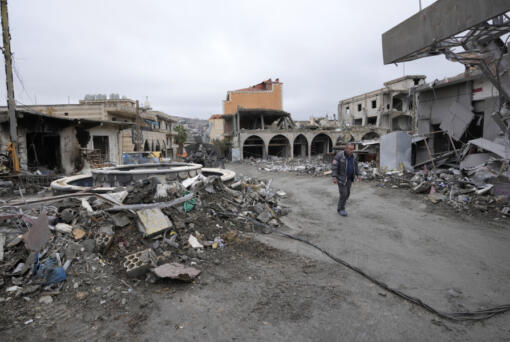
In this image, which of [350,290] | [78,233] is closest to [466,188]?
[350,290]

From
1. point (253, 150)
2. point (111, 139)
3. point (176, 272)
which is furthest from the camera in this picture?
point (253, 150)

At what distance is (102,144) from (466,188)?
20549 millimetres

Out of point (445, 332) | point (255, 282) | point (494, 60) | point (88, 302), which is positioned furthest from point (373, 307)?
point (494, 60)

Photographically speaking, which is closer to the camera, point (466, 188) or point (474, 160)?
point (466, 188)

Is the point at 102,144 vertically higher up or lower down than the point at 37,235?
higher up

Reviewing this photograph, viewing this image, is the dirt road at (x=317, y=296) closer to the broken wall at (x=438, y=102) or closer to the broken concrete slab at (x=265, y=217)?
the broken concrete slab at (x=265, y=217)

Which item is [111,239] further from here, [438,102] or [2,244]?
[438,102]

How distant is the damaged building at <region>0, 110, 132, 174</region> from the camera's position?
38.8ft

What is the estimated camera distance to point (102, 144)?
18.6 metres

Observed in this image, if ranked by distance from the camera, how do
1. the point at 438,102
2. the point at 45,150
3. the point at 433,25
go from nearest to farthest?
the point at 433,25 < the point at 438,102 < the point at 45,150

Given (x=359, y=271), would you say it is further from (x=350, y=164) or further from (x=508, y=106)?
(x=508, y=106)

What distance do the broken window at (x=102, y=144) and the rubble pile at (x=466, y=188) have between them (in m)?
17.8

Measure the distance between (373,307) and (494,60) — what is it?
6.72 metres

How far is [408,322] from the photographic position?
2.43 metres
